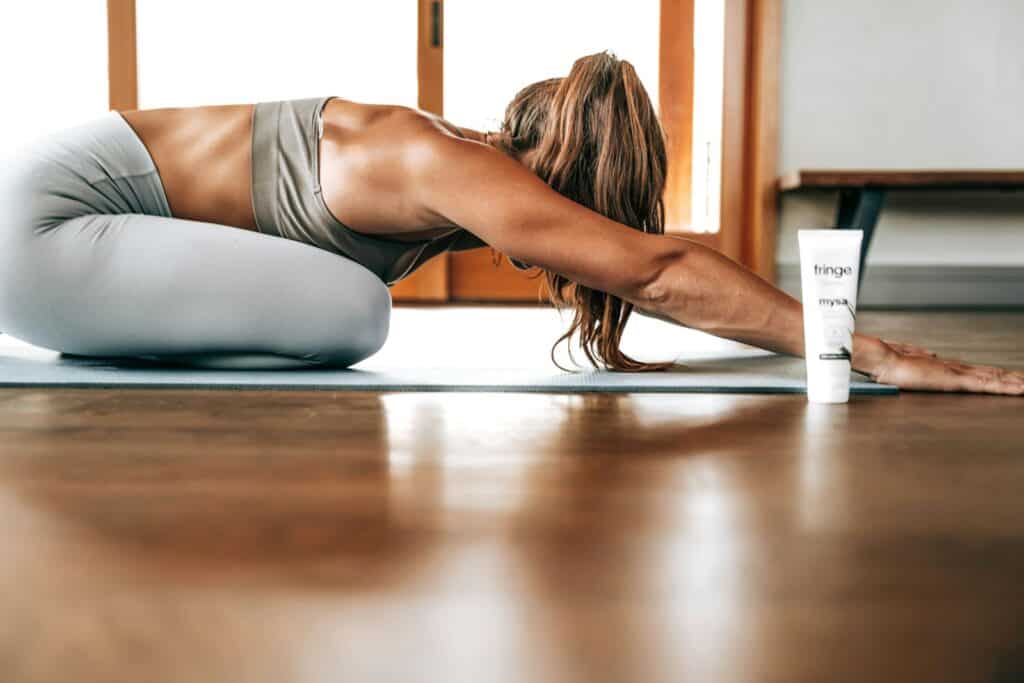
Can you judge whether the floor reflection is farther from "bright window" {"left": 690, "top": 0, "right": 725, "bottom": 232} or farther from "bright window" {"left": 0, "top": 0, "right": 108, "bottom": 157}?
"bright window" {"left": 0, "top": 0, "right": 108, "bottom": 157}

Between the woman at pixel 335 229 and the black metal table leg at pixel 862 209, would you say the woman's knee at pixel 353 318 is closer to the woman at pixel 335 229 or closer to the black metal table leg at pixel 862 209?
the woman at pixel 335 229

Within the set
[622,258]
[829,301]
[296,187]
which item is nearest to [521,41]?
[296,187]

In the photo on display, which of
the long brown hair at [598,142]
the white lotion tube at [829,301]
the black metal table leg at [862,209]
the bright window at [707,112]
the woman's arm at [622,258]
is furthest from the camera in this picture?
the bright window at [707,112]

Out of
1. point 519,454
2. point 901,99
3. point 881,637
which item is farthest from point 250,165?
point 901,99

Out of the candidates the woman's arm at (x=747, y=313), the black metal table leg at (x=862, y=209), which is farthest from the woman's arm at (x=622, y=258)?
the black metal table leg at (x=862, y=209)

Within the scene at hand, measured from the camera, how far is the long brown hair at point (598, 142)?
1355 millimetres

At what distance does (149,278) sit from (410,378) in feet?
1.31

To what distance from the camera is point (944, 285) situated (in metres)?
3.77

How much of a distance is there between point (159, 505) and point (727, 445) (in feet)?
1.67

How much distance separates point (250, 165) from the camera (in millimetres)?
1454

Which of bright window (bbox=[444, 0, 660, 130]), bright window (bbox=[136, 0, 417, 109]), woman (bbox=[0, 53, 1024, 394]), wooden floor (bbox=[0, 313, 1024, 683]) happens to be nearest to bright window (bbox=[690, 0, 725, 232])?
bright window (bbox=[444, 0, 660, 130])

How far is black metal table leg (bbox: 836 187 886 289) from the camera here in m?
3.40

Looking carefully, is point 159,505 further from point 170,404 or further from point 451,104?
point 451,104

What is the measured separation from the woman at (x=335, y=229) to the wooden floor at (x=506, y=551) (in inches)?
11.3
